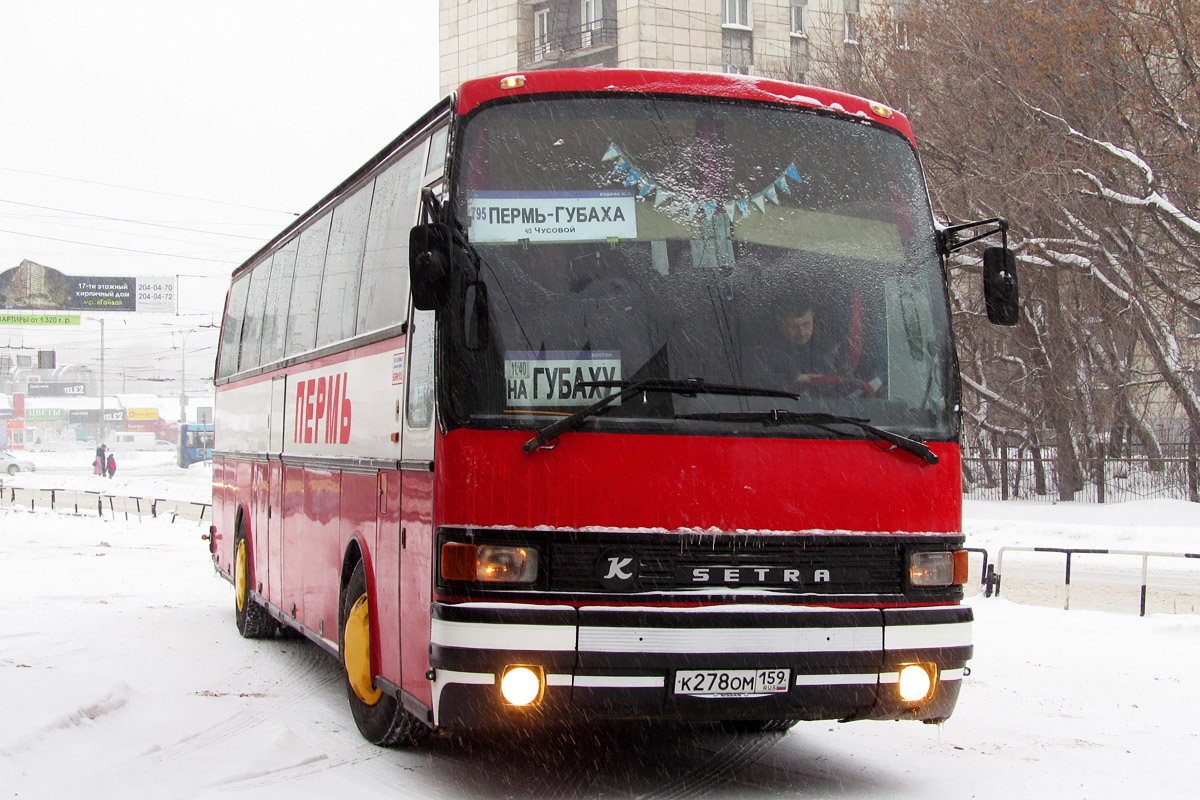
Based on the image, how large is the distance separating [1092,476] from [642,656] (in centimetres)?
3005

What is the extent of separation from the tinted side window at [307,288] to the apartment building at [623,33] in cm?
4320

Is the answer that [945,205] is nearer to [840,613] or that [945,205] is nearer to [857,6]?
[840,613]

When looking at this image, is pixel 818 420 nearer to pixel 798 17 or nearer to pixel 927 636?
pixel 927 636

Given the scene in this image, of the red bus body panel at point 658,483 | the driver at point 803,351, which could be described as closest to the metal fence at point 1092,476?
the driver at point 803,351

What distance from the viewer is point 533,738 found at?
301 inches

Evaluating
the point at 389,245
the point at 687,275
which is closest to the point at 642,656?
the point at 687,275

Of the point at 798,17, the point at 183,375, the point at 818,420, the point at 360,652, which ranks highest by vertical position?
the point at 798,17

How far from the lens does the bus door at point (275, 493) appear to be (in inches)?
410

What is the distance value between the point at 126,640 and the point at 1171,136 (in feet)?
76.0

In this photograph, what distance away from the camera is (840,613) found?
5.86m

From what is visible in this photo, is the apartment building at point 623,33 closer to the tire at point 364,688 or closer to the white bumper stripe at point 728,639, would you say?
the tire at point 364,688

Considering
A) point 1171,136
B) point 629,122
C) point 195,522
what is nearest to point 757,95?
point 629,122

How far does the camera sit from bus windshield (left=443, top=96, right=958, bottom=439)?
583cm

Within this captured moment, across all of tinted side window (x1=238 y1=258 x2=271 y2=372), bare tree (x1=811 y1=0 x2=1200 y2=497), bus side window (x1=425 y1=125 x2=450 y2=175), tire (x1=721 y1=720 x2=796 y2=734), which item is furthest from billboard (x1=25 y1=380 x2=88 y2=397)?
bus side window (x1=425 y1=125 x2=450 y2=175)
